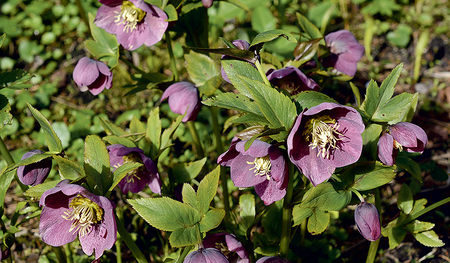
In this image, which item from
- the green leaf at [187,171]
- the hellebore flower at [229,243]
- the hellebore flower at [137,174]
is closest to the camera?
the hellebore flower at [229,243]

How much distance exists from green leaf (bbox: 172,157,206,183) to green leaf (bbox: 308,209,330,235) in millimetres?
398

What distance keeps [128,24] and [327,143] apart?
2.50ft

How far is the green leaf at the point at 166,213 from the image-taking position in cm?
82

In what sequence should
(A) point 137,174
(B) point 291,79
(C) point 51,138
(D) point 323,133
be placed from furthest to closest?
(A) point 137,174
(B) point 291,79
(C) point 51,138
(D) point 323,133

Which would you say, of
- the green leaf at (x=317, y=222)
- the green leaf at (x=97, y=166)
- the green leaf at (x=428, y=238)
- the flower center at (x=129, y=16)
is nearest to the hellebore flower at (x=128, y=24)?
the flower center at (x=129, y=16)

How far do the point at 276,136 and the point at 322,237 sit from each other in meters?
0.92

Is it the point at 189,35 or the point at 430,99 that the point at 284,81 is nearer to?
the point at 189,35

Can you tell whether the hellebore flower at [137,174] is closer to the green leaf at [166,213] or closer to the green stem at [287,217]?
the green leaf at [166,213]

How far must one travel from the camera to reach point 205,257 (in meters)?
0.80

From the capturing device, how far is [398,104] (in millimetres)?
811

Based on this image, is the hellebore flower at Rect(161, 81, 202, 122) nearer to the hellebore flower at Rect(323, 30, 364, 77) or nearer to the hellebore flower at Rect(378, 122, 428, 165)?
the hellebore flower at Rect(323, 30, 364, 77)

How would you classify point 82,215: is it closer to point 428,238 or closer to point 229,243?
point 229,243

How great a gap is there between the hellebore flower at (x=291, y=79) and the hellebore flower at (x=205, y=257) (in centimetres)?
44

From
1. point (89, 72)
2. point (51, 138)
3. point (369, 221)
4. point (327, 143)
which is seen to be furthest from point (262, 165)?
point (89, 72)
